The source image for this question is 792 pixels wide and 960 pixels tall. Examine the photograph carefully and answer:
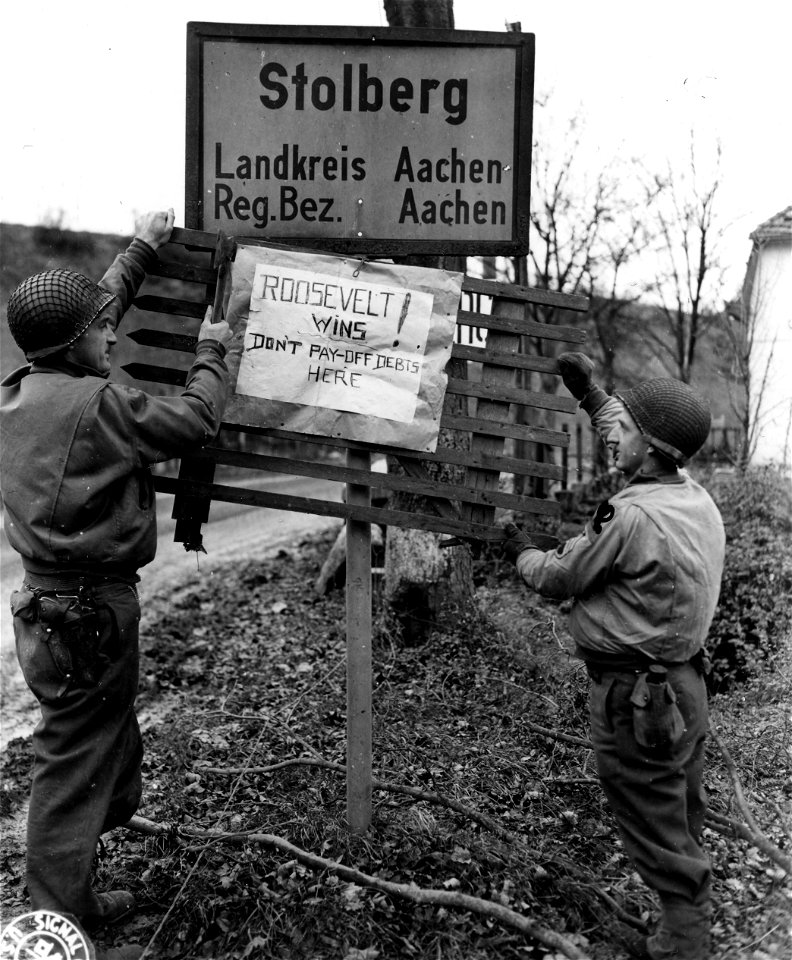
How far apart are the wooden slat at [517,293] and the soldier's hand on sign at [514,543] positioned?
1.02m

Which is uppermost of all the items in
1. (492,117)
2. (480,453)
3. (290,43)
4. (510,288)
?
(290,43)

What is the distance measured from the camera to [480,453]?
397 cm

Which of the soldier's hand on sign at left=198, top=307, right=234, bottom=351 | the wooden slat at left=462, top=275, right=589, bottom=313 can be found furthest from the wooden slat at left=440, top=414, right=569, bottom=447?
the soldier's hand on sign at left=198, top=307, right=234, bottom=351

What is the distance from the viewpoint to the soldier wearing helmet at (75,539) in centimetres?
308

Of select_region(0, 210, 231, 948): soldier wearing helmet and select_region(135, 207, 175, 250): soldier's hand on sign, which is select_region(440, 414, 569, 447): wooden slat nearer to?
select_region(0, 210, 231, 948): soldier wearing helmet

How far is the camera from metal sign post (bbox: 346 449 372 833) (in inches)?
153

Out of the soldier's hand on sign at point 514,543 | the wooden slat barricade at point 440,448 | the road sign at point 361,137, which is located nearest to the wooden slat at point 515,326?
the wooden slat barricade at point 440,448

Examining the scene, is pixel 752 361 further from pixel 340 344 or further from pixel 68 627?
pixel 68 627

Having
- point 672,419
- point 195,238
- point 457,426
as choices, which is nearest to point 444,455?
point 457,426

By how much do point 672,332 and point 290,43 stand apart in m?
13.5

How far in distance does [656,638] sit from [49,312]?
2460 millimetres

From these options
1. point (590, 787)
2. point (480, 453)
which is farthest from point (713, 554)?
point (590, 787)

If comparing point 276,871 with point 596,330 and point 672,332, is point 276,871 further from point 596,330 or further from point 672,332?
point 596,330

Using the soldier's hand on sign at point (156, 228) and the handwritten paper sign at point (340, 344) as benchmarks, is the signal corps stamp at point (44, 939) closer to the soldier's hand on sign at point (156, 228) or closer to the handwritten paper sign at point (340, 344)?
the handwritten paper sign at point (340, 344)
